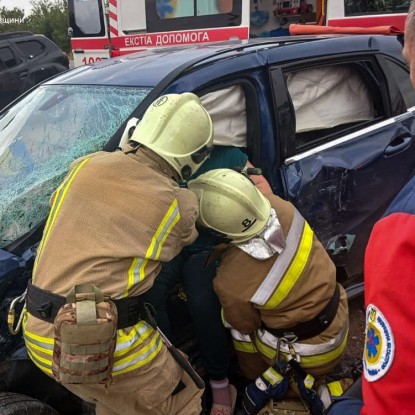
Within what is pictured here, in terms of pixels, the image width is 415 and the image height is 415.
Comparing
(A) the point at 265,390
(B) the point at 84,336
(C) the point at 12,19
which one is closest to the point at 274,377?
(A) the point at 265,390

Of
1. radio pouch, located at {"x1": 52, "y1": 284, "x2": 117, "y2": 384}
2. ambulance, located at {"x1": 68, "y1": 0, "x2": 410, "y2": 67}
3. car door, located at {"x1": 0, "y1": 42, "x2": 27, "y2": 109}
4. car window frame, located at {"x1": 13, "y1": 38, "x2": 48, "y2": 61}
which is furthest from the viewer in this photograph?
car window frame, located at {"x1": 13, "y1": 38, "x2": 48, "y2": 61}

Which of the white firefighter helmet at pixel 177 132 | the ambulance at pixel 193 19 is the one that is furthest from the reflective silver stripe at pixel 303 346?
the ambulance at pixel 193 19

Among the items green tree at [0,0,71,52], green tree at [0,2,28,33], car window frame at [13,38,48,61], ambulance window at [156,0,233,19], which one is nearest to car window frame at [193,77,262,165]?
ambulance window at [156,0,233,19]

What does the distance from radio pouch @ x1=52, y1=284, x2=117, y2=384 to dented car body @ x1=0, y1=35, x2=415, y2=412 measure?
39 centimetres

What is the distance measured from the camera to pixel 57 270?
1522 mm

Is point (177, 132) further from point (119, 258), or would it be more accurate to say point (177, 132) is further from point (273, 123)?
point (273, 123)

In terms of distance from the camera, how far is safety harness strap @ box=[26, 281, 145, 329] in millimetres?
1512

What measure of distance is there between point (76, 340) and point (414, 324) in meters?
0.89

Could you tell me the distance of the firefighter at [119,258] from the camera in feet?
4.76

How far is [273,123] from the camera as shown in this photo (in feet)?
7.54

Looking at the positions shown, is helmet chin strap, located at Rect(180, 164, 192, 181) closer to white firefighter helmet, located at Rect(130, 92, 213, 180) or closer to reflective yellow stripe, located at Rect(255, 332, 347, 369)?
white firefighter helmet, located at Rect(130, 92, 213, 180)

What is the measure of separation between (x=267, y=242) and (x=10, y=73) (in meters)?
5.58

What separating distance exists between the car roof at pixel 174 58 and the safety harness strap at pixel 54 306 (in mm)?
977

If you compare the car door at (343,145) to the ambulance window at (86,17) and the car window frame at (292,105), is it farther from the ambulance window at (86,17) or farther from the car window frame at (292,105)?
the ambulance window at (86,17)
